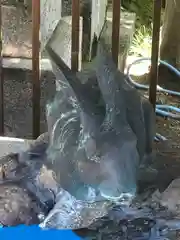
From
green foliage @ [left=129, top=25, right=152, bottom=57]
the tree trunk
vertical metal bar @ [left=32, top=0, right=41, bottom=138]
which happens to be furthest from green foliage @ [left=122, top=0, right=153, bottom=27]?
vertical metal bar @ [left=32, top=0, right=41, bottom=138]

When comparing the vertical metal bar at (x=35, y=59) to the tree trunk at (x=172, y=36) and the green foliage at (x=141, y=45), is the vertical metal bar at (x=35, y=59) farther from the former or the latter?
the green foliage at (x=141, y=45)

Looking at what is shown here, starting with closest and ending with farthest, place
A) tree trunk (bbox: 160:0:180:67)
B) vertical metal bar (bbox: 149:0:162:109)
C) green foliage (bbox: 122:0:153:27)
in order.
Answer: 1. vertical metal bar (bbox: 149:0:162:109)
2. tree trunk (bbox: 160:0:180:67)
3. green foliage (bbox: 122:0:153:27)

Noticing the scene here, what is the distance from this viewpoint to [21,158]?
0.93m

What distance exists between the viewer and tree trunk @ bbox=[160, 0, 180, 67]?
2.12m

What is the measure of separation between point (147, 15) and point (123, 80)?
65.7 inches

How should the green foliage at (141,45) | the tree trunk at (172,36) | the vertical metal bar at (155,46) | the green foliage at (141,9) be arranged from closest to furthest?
the vertical metal bar at (155,46) < the tree trunk at (172,36) < the green foliage at (141,45) < the green foliage at (141,9)

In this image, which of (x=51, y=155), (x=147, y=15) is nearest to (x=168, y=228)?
(x=51, y=155)

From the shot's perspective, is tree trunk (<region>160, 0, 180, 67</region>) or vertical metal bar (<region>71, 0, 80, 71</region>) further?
tree trunk (<region>160, 0, 180, 67</region>)

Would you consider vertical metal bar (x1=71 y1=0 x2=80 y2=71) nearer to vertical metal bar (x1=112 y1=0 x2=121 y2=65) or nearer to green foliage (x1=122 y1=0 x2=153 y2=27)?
vertical metal bar (x1=112 y1=0 x2=121 y2=65)

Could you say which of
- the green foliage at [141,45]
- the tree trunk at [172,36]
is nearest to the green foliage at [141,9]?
the green foliage at [141,45]

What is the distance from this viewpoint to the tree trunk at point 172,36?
2119 mm

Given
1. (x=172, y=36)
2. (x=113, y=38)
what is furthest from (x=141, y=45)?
(x=113, y=38)

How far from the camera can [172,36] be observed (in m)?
2.13

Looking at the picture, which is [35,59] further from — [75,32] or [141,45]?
[141,45]
